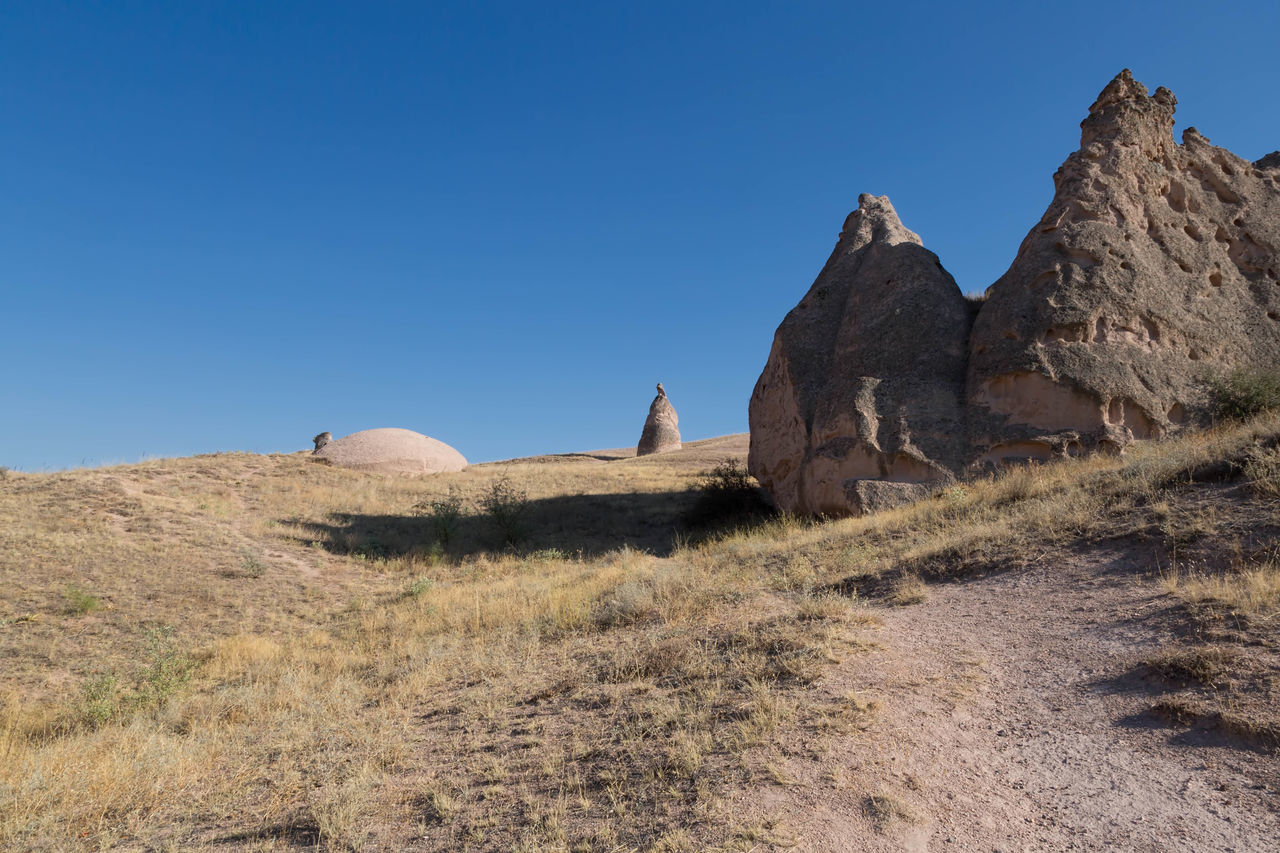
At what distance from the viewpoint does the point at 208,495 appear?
16406 mm

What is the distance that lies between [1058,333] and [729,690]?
385 inches

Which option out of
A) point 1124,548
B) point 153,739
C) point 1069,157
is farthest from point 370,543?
point 1069,157

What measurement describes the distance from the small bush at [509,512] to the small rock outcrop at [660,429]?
2011 centimetres

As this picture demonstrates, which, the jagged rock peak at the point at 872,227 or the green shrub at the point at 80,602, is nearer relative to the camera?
the green shrub at the point at 80,602

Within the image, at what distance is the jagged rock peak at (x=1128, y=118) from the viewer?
13250 millimetres

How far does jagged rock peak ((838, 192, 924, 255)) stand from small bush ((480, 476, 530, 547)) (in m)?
10.1

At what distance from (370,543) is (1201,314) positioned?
1686 centimetres

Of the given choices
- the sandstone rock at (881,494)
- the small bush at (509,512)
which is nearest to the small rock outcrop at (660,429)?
the small bush at (509,512)

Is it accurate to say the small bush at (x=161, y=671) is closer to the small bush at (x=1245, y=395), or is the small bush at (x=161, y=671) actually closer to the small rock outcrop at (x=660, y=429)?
the small bush at (x=1245, y=395)

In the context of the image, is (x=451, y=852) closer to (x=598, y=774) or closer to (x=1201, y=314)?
(x=598, y=774)

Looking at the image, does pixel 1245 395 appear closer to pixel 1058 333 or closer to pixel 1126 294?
pixel 1126 294

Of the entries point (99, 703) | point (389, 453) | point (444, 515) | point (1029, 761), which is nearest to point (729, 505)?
point (444, 515)

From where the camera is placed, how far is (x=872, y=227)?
1638 cm

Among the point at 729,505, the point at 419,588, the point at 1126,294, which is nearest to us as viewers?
the point at 419,588
